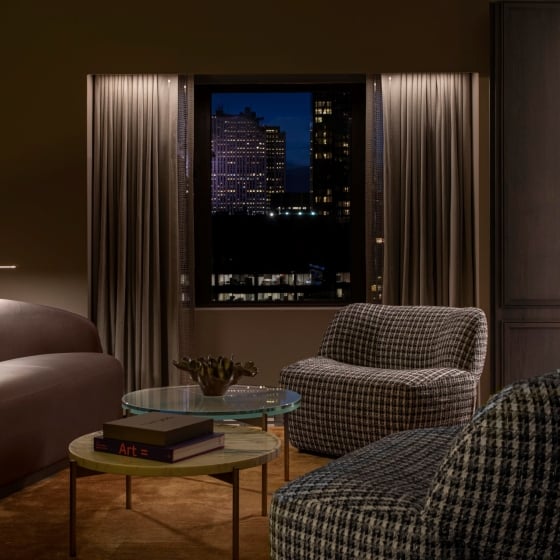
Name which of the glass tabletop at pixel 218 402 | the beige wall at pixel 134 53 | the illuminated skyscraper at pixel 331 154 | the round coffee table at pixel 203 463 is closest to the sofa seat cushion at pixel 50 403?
the glass tabletop at pixel 218 402

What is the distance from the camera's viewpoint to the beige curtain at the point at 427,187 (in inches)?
215

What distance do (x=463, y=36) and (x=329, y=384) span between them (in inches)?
98.8

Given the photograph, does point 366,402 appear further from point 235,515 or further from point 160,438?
point 160,438

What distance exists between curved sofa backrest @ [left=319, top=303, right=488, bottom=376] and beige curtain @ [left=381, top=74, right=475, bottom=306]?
2.56 ft

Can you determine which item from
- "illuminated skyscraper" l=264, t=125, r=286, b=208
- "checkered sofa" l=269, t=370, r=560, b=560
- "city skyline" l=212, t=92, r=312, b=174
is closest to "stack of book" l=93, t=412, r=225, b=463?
"checkered sofa" l=269, t=370, r=560, b=560

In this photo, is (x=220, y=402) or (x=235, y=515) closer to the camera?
(x=235, y=515)

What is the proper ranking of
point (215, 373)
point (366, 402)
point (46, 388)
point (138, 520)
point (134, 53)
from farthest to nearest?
1. point (134, 53)
2. point (366, 402)
3. point (46, 388)
4. point (215, 373)
5. point (138, 520)

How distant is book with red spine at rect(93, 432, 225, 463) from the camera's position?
2650mm

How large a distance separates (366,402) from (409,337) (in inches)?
24.8

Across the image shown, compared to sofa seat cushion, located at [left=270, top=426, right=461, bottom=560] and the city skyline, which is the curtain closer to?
the city skyline

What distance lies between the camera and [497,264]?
5.32 meters

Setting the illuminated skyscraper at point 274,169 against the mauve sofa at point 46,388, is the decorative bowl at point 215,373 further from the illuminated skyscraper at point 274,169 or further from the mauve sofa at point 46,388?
the illuminated skyscraper at point 274,169

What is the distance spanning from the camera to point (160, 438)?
8.75ft

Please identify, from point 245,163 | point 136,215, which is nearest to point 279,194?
point 245,163
